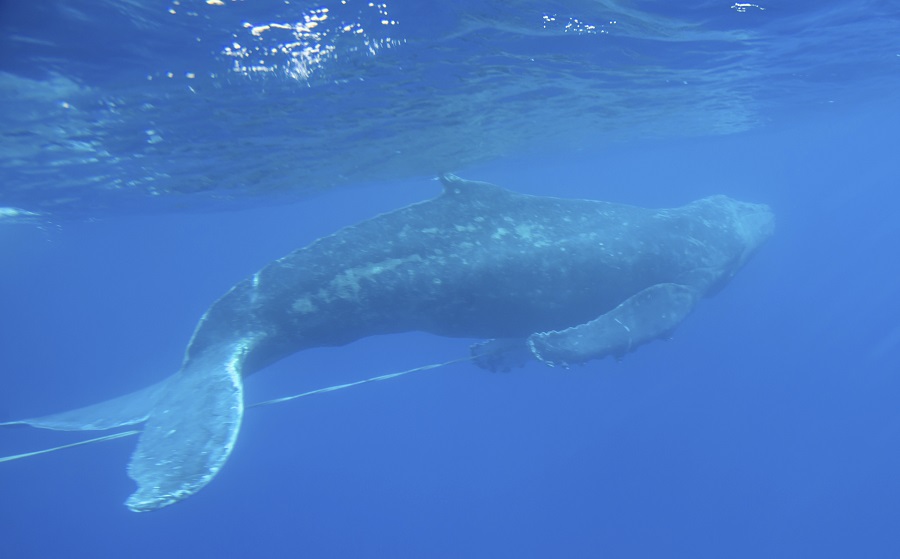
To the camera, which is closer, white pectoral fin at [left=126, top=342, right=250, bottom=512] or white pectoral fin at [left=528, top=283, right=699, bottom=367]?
white pectoral fin at [left=126, top=342, right=250, bottom=512]

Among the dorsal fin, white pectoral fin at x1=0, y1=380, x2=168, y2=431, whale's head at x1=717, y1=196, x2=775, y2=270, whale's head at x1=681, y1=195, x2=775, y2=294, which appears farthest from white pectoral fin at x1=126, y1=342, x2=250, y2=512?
whale's head at x1=717, y1=196, x2=775, y2=270

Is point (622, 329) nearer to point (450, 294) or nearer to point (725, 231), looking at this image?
point (450, 294)

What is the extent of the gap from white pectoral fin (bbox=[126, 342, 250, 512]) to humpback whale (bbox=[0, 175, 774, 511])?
0.04 m

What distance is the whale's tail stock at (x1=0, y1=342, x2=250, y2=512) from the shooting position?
6266mm

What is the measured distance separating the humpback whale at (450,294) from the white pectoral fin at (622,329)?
0.07 ft

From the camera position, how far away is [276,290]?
9.23m

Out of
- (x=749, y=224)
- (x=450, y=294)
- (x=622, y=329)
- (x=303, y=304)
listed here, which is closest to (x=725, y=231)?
(x=749, y=224)

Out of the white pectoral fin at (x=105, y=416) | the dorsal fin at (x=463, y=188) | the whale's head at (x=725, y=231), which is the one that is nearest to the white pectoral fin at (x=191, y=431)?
the white pectoral fin at (x=105, y=416)

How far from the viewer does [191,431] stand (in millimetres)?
7223

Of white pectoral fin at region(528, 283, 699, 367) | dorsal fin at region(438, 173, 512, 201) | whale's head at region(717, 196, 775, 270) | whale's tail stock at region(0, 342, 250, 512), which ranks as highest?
dorsal fin at region(438, 173, 512, 201)

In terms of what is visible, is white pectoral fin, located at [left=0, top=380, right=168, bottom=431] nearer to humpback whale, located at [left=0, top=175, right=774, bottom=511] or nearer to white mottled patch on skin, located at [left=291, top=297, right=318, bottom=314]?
humpback whale, located at [left=0, top=175, right=774, bottom=511]

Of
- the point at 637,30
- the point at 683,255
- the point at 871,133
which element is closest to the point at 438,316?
the point at 683,255

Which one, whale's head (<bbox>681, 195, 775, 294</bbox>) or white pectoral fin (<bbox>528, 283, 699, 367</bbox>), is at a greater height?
→ white pectoral fin (<bbox>528, 283, 699, 367</bbox>)

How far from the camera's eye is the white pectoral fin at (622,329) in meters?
9.44
